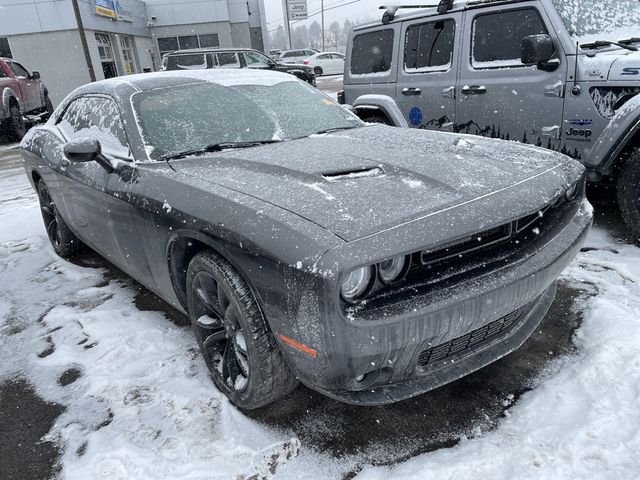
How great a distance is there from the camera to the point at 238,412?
93.4 inches

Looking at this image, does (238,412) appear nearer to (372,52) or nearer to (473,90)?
(473,90)

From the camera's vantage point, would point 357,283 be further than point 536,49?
No

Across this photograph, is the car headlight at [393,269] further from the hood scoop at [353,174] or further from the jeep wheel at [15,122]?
the jeep wheel at [15,122]

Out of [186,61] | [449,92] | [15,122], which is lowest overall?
[15,122]

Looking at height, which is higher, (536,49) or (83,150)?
(536,49)

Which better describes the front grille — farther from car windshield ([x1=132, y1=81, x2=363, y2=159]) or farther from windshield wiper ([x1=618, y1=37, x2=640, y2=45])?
windshield wiper ([x1=618, y1=37, x2=640, y2=45])

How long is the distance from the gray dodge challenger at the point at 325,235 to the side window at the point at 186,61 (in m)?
11.4

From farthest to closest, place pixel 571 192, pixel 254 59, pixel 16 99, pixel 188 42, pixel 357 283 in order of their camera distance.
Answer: pixel 188 42 → pixel 254 59 → pixel 16 99 → pixel 571 192 → pixel 357 283

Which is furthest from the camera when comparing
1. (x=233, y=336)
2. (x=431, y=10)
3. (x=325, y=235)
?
(x=431, y=10)

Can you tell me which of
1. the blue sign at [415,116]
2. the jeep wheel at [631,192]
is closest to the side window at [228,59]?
the blue sign at [415,116]

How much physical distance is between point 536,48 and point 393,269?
113 inches

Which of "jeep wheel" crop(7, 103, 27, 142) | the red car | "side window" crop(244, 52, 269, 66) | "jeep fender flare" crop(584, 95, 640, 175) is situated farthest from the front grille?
"side window" crop(244, 52, 269, 66)

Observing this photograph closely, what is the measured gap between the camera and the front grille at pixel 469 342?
2.05 m

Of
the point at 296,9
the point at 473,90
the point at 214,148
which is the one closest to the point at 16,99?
the point at 473,90
